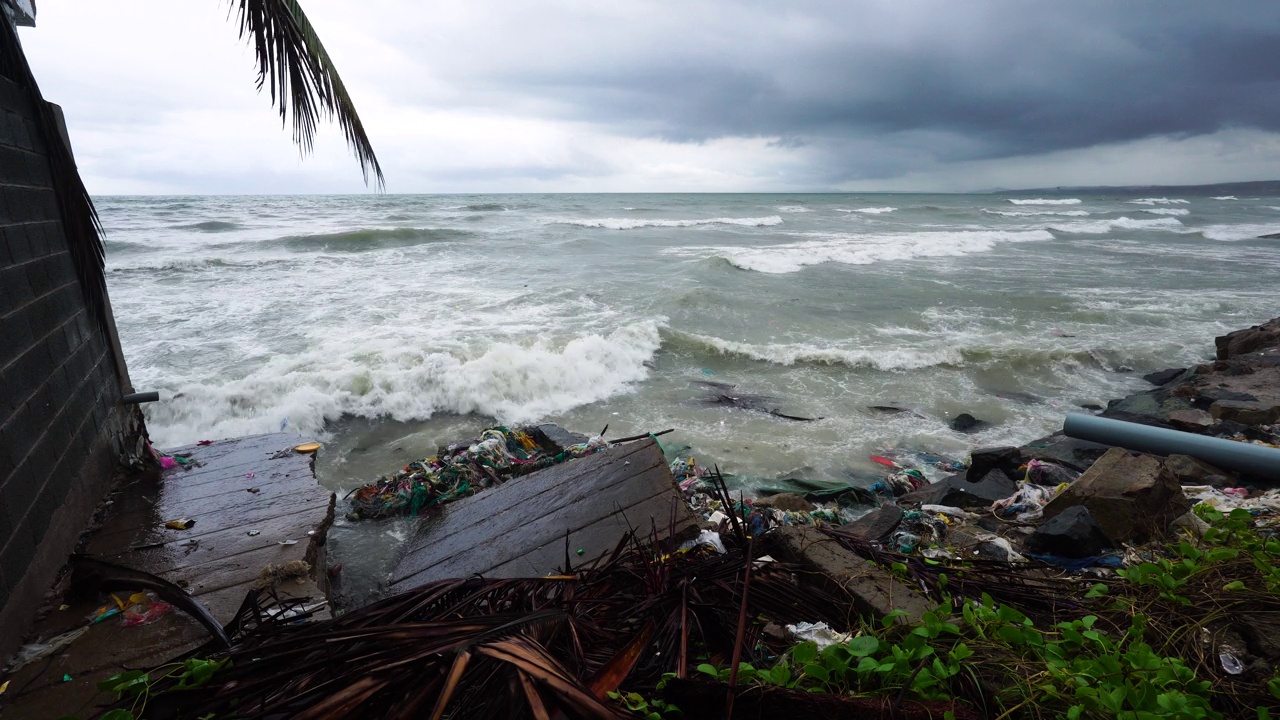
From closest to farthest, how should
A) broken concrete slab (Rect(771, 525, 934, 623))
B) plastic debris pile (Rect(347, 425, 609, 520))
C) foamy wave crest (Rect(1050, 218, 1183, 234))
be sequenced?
1. broken concrete slab (Rect(771, 525, 934, 623))
2. plastic debris pile (Rect(347, 425, 609, 520))
3. foamy wave crest (Rect(1050, 218, 1183, 234))

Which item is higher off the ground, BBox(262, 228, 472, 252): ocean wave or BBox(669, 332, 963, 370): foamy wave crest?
BBox(262, 228, 472, 252): ocean wave

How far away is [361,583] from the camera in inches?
164

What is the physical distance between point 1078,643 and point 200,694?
2.64 meters

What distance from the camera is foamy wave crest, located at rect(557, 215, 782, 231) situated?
115 ft

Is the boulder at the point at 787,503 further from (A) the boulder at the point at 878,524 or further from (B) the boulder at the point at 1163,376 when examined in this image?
(B) the boulder at the point at 1163,376

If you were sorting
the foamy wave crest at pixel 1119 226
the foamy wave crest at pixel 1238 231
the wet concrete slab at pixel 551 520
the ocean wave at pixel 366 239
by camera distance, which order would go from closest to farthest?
the wet concrete slab at pixel 551 520, the ocean wave at pixel 366 239, the foamy wave crest at pixel 1238 231, the foamy wave crest at pixel 1119 226

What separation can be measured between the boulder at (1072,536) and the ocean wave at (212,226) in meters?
31.6

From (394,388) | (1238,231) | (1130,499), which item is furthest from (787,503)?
(1238,231)

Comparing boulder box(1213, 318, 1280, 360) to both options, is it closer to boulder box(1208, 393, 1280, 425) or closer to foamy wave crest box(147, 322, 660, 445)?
boulder box(1208, 393, 1280, 425)

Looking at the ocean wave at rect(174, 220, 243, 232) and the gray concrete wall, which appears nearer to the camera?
the gray concrete wall

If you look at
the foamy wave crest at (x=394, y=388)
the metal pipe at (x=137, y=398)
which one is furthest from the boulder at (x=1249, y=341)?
the metal pipe at (x=137, y=398)

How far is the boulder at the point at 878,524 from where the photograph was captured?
14.1 ft

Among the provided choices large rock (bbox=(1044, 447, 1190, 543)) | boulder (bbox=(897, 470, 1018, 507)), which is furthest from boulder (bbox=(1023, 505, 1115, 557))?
boulder (bbox=(897, 470, 1018, 507))

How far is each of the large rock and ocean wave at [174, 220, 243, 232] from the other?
3160cm
